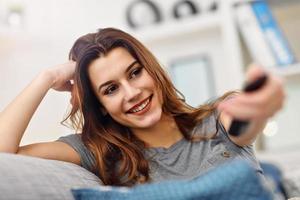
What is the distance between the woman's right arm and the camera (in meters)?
0.84

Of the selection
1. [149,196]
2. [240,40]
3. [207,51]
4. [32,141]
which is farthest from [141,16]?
[149,196]

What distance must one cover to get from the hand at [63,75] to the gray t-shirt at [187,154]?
10 centimetres

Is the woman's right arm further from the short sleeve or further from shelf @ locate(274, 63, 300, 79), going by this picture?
shelf @ locate(274, 63, 300, 79)

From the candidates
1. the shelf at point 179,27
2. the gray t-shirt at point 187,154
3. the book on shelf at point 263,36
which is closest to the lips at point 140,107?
the gray t-shirt at point 187,154

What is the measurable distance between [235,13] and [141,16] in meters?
0.40

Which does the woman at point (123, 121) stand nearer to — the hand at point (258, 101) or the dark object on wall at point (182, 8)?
the hand at point (258, 101)

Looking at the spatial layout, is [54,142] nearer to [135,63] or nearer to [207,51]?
[135,63]

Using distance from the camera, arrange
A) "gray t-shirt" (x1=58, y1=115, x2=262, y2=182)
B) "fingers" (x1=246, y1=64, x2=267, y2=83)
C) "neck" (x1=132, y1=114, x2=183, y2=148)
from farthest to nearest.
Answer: "neck" (x1=132, y1=114, x2=183, y2=148), "gray t-shirt" (x1=58, y1=115, x2=262, y2=182), "fingers" (x1=246, y1=64, x2=267, y2=83)

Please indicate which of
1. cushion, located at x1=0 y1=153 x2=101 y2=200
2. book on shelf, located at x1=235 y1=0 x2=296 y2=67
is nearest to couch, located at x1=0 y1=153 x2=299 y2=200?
cushion, located at x1=0 y1=153 x2=101 y2=200

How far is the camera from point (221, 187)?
488mm

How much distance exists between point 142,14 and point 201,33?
0.26m

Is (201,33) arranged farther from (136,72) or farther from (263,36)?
(136,72)

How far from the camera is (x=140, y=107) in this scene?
85 centimetres

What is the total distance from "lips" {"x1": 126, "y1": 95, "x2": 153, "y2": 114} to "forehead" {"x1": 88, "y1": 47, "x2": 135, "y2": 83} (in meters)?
0.08
